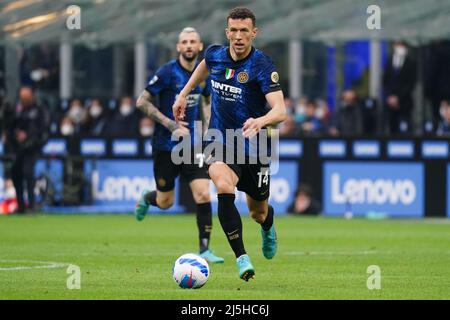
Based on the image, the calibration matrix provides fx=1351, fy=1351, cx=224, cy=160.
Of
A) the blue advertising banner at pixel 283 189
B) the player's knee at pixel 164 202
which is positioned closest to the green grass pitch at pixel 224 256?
the player's knee at pixel 164 202

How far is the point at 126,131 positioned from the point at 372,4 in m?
5.58

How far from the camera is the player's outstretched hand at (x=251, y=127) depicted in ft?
38.4

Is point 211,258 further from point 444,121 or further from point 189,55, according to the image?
point 444,121

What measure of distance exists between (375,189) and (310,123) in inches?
90.1

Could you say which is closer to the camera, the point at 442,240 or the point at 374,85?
the point at 442,240

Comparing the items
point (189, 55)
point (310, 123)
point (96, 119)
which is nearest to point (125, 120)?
point (96, 119)

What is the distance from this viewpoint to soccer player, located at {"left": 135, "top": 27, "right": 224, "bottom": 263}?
51.2ft

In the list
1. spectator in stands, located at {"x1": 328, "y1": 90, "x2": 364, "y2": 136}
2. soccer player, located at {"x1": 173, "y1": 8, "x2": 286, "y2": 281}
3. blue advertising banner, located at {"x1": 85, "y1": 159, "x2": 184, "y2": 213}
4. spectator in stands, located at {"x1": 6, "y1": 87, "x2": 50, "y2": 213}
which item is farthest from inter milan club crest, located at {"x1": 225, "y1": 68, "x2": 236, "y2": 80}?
spectator in stands, located at {"x1": 328, "y1": 90, "x2": 364, "y2": 136}

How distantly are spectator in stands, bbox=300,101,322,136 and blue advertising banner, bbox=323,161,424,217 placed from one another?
4.33ft

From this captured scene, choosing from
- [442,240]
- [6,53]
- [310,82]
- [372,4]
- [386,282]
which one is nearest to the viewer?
[386,282]

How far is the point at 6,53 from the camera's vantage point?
95.1 ft
